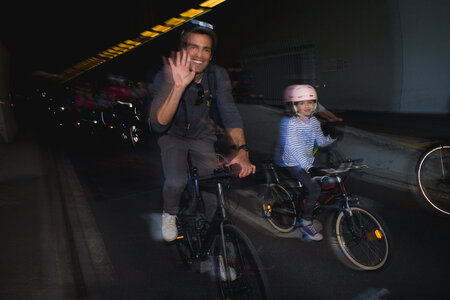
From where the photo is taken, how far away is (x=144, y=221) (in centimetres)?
471

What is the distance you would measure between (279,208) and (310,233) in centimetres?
47

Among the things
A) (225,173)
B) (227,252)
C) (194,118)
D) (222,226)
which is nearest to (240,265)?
(227,252)

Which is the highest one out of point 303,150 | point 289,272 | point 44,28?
point 44,28

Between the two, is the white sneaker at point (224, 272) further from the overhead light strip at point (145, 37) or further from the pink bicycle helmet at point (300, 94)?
the overhead light strip at point (145, 37)

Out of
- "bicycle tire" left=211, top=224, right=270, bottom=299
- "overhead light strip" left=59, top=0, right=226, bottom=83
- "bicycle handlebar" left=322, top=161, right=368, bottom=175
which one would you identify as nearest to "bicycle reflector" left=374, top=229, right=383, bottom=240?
"bicycle handlebar" left=322, top=161, right=368, bottom=175

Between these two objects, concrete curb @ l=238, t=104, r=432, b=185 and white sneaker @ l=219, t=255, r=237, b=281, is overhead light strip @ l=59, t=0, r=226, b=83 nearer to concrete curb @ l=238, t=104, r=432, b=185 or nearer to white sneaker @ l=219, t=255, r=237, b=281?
concrete curb @ l=238, t=104, r=432, b=185

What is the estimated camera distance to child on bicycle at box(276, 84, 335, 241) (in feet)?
11.8

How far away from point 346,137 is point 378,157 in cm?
121

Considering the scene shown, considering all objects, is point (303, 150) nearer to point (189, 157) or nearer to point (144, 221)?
point (189, 157)

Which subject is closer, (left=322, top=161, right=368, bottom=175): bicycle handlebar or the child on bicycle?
(left=322, top=161, right=368, bottom=175): bicycle handlebar

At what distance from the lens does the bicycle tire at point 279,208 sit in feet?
12.9

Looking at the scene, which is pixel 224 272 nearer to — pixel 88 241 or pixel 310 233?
pixel 310 233

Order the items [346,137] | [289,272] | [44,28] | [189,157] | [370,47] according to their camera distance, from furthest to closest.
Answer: [44,28], [370,47], [346,137], [289,272], [189,157]

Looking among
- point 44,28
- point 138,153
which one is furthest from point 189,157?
point 44,28
